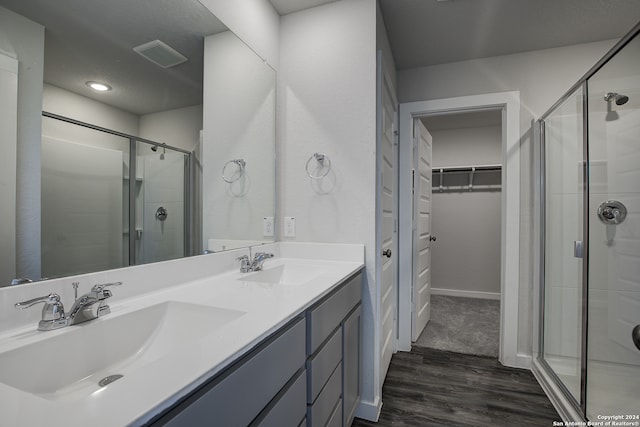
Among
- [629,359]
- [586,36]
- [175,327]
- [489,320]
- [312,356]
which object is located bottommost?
[489,320]

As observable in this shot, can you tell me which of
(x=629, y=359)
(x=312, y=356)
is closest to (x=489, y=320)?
(x=629, y=359)

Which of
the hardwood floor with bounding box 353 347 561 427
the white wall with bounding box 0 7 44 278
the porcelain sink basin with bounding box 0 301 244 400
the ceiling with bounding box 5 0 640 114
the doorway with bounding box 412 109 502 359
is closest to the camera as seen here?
the porcelain sink basin with bounding box 0 301 244 400

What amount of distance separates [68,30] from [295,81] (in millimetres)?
1201

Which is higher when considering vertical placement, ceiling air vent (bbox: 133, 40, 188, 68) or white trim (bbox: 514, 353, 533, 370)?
ceiling air vent (bbox: 133, 40, 188, 68)

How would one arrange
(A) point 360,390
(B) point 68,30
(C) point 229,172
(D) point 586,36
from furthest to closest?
(D) point 586,36, (A) point 360,390, (C) point 229,172, (B) point 68,30

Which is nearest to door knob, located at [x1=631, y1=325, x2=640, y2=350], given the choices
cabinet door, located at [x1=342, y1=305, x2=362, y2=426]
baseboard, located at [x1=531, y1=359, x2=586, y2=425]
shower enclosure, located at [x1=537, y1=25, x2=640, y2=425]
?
shower enclosure, located at [x1=537, y1=25, x2=640, y2=425]

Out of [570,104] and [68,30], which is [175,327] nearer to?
[68,30]

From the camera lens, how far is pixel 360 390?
1.63 meters

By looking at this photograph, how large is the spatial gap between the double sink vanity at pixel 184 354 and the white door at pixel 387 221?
581mm

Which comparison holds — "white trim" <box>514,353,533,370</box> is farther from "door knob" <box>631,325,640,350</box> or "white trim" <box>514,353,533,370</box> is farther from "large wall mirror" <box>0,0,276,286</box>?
"large wall mirror" <box>0,0,276,286</box>

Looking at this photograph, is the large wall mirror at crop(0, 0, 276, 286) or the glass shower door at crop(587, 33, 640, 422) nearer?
the large wall mirror at crop(0, 0, 276, 286)

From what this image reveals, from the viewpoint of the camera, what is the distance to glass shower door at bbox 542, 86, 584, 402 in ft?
5.75

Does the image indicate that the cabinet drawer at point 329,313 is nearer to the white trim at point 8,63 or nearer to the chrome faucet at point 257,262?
the chrome faucet at point 257,262

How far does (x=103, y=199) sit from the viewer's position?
2.95ft
